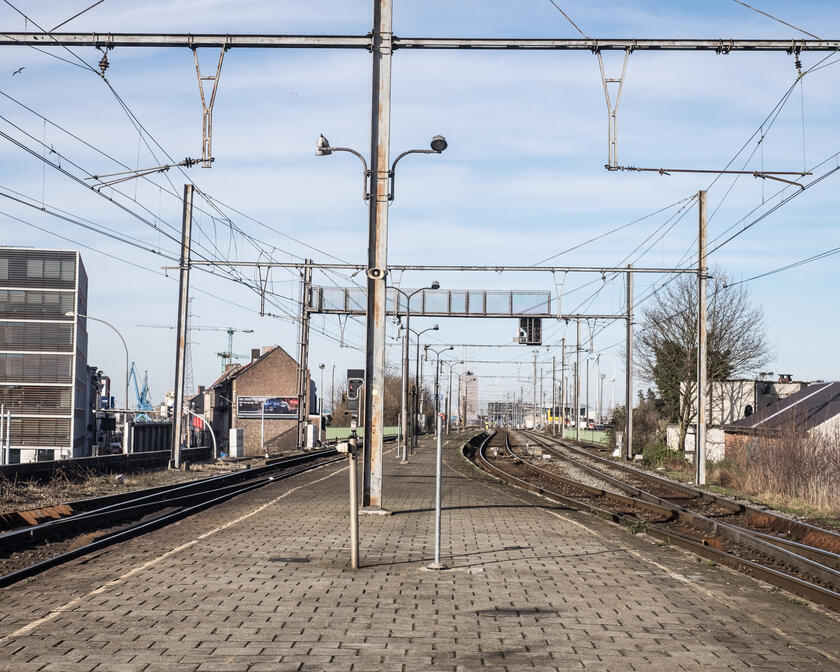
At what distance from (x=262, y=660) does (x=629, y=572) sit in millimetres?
→ 5326

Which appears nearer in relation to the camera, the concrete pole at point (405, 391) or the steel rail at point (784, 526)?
the steel rail at point (784, 526)

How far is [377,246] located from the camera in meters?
15.7

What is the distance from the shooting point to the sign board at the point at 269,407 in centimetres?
9544

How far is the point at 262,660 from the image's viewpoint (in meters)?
6.12

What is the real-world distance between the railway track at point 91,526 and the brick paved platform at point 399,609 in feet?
1.18

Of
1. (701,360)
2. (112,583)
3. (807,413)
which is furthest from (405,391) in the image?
(112,583)

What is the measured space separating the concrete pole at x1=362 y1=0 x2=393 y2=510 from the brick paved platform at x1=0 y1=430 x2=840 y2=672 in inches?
92.9

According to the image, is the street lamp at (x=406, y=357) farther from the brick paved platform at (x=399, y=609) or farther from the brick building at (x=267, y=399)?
the brick building at (x=267, y=399)

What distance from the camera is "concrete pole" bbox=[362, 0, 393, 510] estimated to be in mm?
15359

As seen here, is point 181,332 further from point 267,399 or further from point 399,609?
point 267,399

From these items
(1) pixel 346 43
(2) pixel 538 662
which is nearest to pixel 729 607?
(2) pixel 538 662

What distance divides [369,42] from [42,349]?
78.0 metres

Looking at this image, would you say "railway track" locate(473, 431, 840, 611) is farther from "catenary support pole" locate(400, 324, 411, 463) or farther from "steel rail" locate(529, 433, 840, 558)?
"catenary support pole" locate(400, 324, 411, 463)

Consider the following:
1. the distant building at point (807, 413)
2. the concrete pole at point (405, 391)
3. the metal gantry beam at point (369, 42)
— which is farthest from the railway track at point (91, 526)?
the distant building at point (807, 413)
